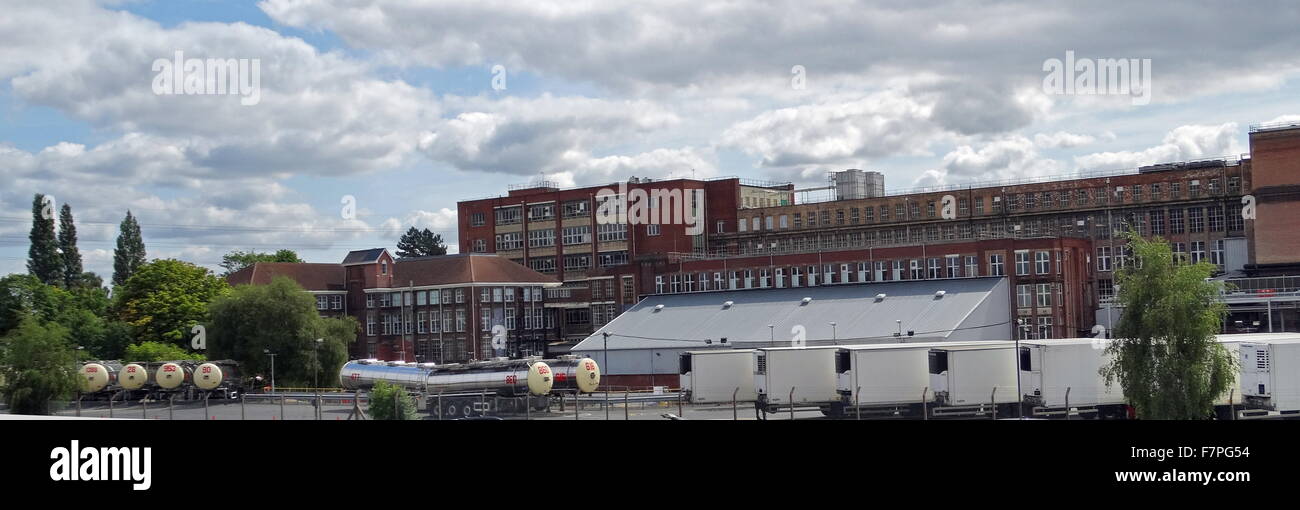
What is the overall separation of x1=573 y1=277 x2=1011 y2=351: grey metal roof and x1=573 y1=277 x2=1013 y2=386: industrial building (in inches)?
2.9

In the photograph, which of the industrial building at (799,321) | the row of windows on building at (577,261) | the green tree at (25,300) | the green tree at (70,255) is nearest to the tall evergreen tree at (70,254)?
the green tree at (70,255)

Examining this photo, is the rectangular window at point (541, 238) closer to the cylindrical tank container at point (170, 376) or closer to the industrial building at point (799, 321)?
the industrial building at point (799, 321)

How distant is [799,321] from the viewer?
85.3 meters

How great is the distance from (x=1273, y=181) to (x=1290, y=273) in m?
7.73

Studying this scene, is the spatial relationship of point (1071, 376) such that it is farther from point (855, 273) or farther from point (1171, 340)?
point (855, 273)

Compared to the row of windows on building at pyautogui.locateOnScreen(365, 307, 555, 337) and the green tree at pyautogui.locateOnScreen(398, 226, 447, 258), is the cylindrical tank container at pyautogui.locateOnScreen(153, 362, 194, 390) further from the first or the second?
the green tree at pyautogui.locateOnScreen(398, 226, 447, 258)

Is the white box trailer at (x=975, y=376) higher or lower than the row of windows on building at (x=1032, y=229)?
lower

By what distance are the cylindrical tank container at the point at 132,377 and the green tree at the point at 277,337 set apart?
883 cm

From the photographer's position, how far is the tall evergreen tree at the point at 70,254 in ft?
423

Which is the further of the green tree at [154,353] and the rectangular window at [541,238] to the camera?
the rectangular window at [541,238]

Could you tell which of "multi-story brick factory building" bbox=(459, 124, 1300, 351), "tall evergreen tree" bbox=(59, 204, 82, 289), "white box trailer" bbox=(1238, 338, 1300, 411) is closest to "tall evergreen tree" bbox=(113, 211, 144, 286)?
"tall evergreen tree" bbox=(59, 204, 82, 289)

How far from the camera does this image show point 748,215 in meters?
119
